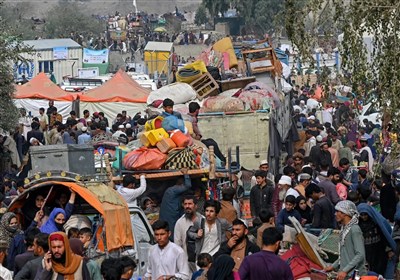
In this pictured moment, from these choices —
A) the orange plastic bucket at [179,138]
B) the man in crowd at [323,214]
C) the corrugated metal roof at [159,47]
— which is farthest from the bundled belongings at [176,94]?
the corrugated metal roof at [159,47]

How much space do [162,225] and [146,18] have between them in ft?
296

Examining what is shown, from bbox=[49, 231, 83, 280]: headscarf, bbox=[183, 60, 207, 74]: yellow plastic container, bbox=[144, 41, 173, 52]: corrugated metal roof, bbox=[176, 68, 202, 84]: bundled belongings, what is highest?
bbox=[183, 60, 207, 74]: yellow plastic container

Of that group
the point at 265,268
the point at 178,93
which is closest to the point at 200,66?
the point at 178,93

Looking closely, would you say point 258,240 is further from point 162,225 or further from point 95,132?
point 95,132

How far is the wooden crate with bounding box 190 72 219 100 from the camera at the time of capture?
2720cm

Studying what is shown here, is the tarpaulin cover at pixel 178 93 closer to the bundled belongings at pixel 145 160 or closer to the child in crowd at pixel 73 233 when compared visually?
the bundled belongings at pixel 145 160

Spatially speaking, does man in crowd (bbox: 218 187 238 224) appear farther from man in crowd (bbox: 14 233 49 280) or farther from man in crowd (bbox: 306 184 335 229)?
man in crowd (bbox: 14 233 49 280)

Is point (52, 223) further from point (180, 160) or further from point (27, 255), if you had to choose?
point (180, 160)

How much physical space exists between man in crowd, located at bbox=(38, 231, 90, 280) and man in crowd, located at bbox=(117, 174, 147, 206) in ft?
17.5

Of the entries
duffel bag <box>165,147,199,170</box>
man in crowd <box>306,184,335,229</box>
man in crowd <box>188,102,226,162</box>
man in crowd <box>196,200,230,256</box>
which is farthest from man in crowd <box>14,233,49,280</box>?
man in crowd <box>188,102,226,162</box>

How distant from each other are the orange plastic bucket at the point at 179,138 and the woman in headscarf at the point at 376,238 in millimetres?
4598

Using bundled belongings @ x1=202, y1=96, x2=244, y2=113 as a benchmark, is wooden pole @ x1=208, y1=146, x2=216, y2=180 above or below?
below

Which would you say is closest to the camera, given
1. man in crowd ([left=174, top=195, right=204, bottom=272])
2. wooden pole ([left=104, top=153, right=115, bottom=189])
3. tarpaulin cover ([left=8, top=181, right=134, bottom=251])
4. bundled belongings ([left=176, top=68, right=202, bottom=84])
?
tarpaulin cover ([left=8, top=181, right=134, bottom=251])

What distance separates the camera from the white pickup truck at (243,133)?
24.1 meters
